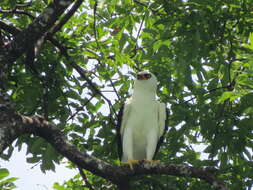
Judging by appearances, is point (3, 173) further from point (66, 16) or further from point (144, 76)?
point (144, 76)

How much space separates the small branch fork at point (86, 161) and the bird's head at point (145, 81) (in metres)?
2.16

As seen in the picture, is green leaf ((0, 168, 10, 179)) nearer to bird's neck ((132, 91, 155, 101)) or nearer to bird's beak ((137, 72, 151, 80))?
bird's beak ((137, 72, 151, 80))

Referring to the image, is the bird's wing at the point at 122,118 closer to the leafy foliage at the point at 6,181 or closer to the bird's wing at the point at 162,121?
the bird's wing at the point at 162,121

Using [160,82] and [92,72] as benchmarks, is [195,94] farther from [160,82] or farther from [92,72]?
[92,72]

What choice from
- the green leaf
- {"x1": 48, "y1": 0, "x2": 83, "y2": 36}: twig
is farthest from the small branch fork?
{"x1": 48, "y1": 0, "x2": 83, "y2": 36}: twig

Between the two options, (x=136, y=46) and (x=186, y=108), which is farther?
(x=136, y=46)

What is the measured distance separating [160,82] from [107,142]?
4.04ft

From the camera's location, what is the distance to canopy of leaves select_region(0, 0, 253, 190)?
18.0 feet

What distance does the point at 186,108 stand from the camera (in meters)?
6.21

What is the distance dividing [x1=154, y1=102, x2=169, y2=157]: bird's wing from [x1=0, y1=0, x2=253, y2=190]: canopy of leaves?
0.16m

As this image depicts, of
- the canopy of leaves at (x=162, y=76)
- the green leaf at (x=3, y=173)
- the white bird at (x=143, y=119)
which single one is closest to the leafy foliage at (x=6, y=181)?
the green leaf at (x=3, y=173)

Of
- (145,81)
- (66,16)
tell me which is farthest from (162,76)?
(66,16)

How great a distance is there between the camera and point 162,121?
279 inches

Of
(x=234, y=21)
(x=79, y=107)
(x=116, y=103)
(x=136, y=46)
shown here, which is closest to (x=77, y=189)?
(x=79, y=107)
